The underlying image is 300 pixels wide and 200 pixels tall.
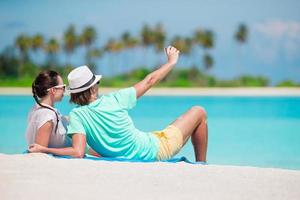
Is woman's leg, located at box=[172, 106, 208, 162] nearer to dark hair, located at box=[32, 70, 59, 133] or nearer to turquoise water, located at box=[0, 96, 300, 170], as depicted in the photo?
dark hair, located at box=[32, 70, 59, 133]

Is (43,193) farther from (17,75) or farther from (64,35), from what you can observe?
(64,35)

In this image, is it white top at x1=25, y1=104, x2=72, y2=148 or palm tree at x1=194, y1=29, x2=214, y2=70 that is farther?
palm tree at x1=194, y1=29, x2=214, y2=70

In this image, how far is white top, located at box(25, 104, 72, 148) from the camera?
14.2 feet

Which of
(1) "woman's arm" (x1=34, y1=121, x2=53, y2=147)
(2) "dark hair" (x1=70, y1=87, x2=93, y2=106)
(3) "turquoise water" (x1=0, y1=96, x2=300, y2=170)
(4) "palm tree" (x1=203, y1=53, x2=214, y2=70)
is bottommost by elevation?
(4) "palm tree" (x1=203, y1=53, x2=214, y2=70)

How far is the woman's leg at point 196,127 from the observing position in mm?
4555

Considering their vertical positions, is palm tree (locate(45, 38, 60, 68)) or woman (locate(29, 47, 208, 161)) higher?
woman (locate(29, 47, 208, 161))

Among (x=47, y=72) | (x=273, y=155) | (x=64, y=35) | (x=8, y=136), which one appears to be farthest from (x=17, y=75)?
(x=47, y=72)

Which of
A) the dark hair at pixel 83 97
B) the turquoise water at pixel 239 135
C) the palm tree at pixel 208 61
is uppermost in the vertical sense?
the dark hair at pixel 83 97

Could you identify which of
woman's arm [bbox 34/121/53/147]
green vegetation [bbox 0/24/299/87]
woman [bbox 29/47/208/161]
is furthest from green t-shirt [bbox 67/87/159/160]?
green vegetation [bbox 0/24/299/87]

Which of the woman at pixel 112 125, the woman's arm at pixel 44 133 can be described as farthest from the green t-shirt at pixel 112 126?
the woman's arm at pixel 44 133

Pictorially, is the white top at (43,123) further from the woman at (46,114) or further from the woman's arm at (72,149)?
the woman's arm at (72,149)

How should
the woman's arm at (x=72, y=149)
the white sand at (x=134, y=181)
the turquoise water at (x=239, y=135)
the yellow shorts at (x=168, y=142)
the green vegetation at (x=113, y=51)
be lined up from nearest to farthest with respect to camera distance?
the white sand at (x=134, y=181), the woman's arm at (x=72, y=149), the yellow shorts at (x=168, y=142), the turquoise water at (x=239, y=135), the green vegetation at (x=113, y=51)

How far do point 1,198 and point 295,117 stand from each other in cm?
1192

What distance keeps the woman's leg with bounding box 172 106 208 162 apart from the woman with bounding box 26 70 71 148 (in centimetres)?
83
